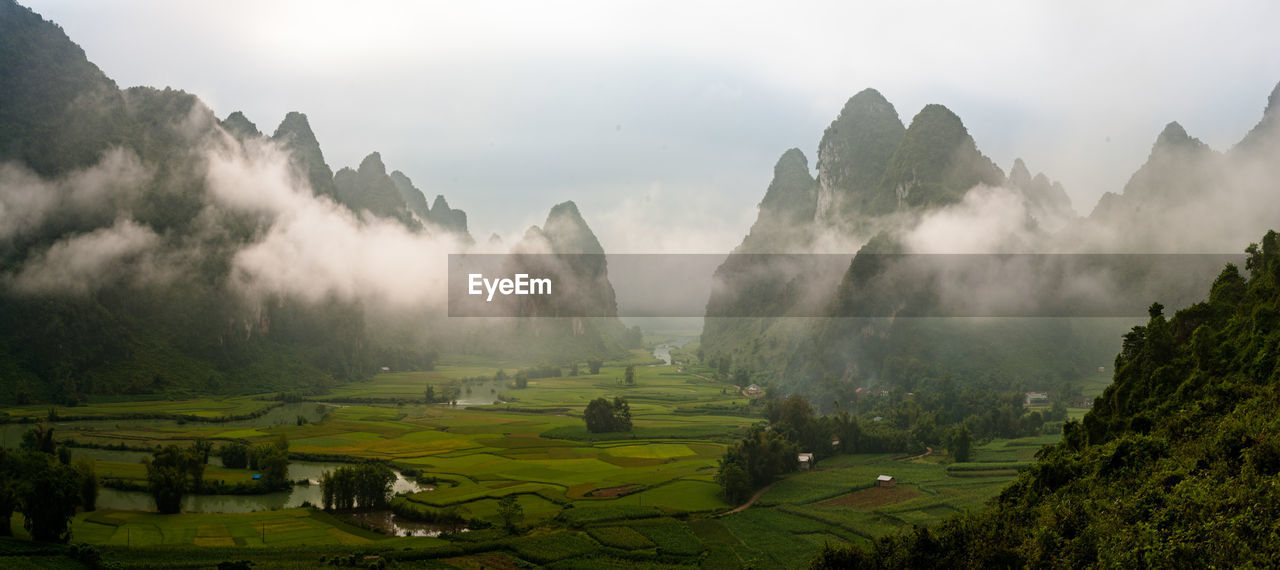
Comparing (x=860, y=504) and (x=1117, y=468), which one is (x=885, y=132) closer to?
(x=860, y=504)

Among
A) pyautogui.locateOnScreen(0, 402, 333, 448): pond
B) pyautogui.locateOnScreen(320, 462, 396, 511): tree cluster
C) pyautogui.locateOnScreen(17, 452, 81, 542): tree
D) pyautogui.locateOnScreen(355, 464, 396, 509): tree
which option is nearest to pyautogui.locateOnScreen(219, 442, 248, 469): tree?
pyautogui.locateOnScreen(320, 462, 396, 511): tree cluster

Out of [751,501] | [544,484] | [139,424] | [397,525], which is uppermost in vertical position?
[139,424]

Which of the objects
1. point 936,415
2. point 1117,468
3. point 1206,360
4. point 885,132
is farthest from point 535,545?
point 885,132

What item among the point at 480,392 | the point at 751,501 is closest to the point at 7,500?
the point at 751,501

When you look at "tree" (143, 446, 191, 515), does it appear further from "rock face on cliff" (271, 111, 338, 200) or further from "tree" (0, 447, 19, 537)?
"rock face on cliff" (271, 111, 338, 200)

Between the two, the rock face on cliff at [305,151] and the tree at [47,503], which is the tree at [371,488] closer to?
the tree at [47,503]

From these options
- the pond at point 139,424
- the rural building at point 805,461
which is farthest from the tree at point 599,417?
the pond at point 139,424

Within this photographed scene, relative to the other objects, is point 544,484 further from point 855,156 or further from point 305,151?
Result: point 305,151
